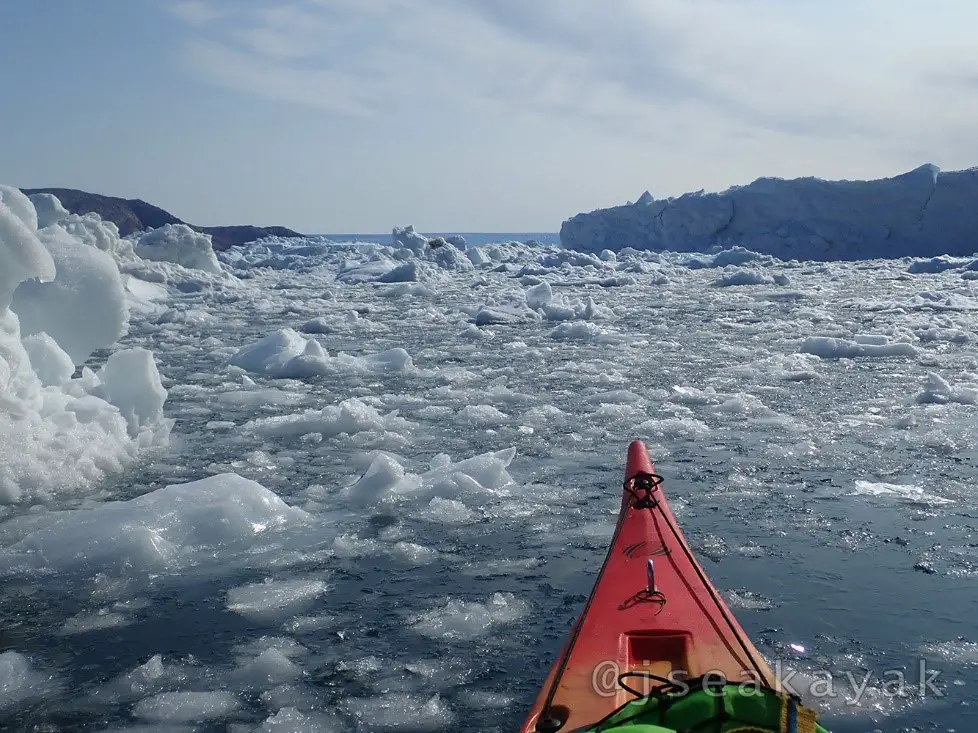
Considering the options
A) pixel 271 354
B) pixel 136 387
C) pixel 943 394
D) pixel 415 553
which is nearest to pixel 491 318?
pixel 271 354

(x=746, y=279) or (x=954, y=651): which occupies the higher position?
(x=746, y=279)

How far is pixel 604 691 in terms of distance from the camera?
2248mm

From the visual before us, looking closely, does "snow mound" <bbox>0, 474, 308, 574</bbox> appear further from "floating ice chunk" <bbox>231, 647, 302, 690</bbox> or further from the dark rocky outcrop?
the dark rocky outcrop

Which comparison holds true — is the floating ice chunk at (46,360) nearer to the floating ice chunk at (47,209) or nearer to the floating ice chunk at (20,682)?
the floating ice chunk at (20,682)

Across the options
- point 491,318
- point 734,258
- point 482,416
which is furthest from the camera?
point 734,258

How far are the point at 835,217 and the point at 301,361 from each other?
27607 mm

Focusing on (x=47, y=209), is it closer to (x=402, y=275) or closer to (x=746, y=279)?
(x=402, y=275)

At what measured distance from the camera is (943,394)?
6.55 meters

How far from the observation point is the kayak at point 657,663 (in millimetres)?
1825

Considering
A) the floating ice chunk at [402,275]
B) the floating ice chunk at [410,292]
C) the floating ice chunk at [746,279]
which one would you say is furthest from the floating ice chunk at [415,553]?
the floating ice chunk at [402,275]

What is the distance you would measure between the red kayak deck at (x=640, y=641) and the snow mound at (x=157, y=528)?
176 cm

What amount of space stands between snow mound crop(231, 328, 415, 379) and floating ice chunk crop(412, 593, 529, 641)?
5.41 meters

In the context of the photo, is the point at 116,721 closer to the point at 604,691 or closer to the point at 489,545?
the point at 604,691

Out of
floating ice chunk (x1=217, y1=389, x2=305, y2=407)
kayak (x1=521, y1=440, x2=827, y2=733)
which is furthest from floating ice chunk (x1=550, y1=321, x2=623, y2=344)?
kayak (x1=521, y1=440, x2=827, y2=733)
